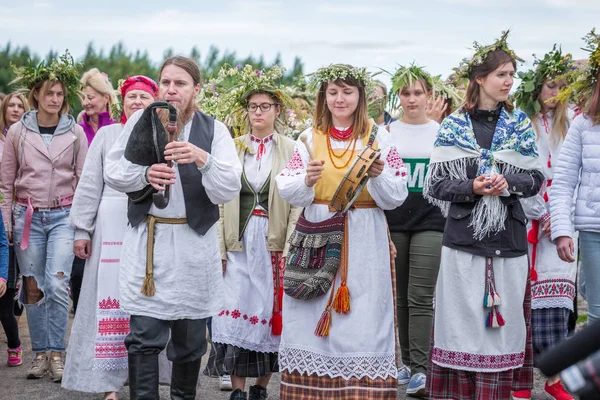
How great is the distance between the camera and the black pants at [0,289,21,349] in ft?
24.9

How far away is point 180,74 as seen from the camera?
5.43m

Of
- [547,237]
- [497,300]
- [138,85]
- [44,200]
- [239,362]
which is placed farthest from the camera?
[44,200]

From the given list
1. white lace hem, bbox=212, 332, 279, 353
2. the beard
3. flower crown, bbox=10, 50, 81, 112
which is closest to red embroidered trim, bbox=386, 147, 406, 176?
the beard

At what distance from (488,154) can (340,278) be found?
1.19 metres

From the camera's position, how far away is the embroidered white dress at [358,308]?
5559mm

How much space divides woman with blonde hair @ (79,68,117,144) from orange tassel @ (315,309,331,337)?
3519mm

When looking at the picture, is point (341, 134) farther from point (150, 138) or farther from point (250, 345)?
point (250, 345)

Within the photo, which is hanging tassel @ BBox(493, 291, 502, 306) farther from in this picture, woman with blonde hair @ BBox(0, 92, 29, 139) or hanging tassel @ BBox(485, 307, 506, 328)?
woman with blonde hair @ BBox(0, 92, 29, 139)

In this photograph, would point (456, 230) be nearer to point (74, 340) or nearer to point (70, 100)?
point (74, 340)

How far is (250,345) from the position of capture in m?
6.33

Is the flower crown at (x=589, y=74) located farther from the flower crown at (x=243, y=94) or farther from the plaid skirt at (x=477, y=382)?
the flower crown at (x=243, y=94)

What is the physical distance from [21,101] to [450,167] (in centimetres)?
518

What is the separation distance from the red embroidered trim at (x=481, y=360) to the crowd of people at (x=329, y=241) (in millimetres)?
10

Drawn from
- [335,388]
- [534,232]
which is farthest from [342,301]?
[534,232]
